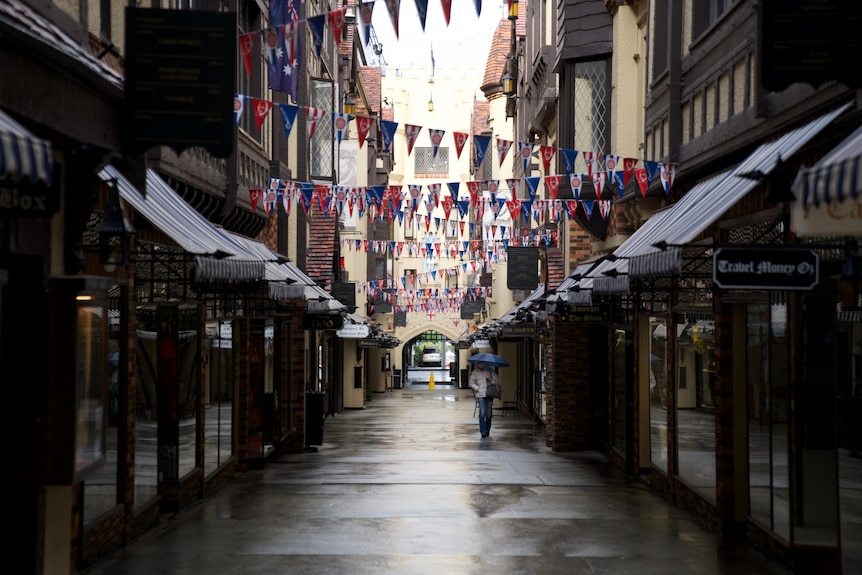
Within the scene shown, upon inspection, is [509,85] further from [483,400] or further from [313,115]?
[313,115]

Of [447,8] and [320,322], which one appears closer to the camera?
[447,8]

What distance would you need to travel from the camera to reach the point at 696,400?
48.9 ft

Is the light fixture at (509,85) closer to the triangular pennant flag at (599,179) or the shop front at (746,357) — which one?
the triangular pennant flag at (599,179)

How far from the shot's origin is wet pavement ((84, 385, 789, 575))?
1124 centimetres

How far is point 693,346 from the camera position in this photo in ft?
49.4

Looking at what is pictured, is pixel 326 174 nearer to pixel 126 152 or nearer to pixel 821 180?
pixel 126 152

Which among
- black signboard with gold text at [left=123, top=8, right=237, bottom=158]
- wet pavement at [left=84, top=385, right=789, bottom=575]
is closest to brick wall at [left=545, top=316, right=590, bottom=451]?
wet pavement at [left=84, top=385, right=789, bottom=575]

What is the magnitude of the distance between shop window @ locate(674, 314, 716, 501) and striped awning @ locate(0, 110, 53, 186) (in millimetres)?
9697

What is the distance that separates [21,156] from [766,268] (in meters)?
5.46

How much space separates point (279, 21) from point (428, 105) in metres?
53.1

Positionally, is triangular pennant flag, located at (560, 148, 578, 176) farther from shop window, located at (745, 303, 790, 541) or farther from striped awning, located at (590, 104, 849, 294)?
shop window, located at (745, 303, 790, 541)

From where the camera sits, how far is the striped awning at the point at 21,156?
5.41 metres

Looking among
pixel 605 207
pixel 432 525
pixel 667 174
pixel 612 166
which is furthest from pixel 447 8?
pixel 605 207

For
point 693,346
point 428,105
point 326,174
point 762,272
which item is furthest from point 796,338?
point 428,105
